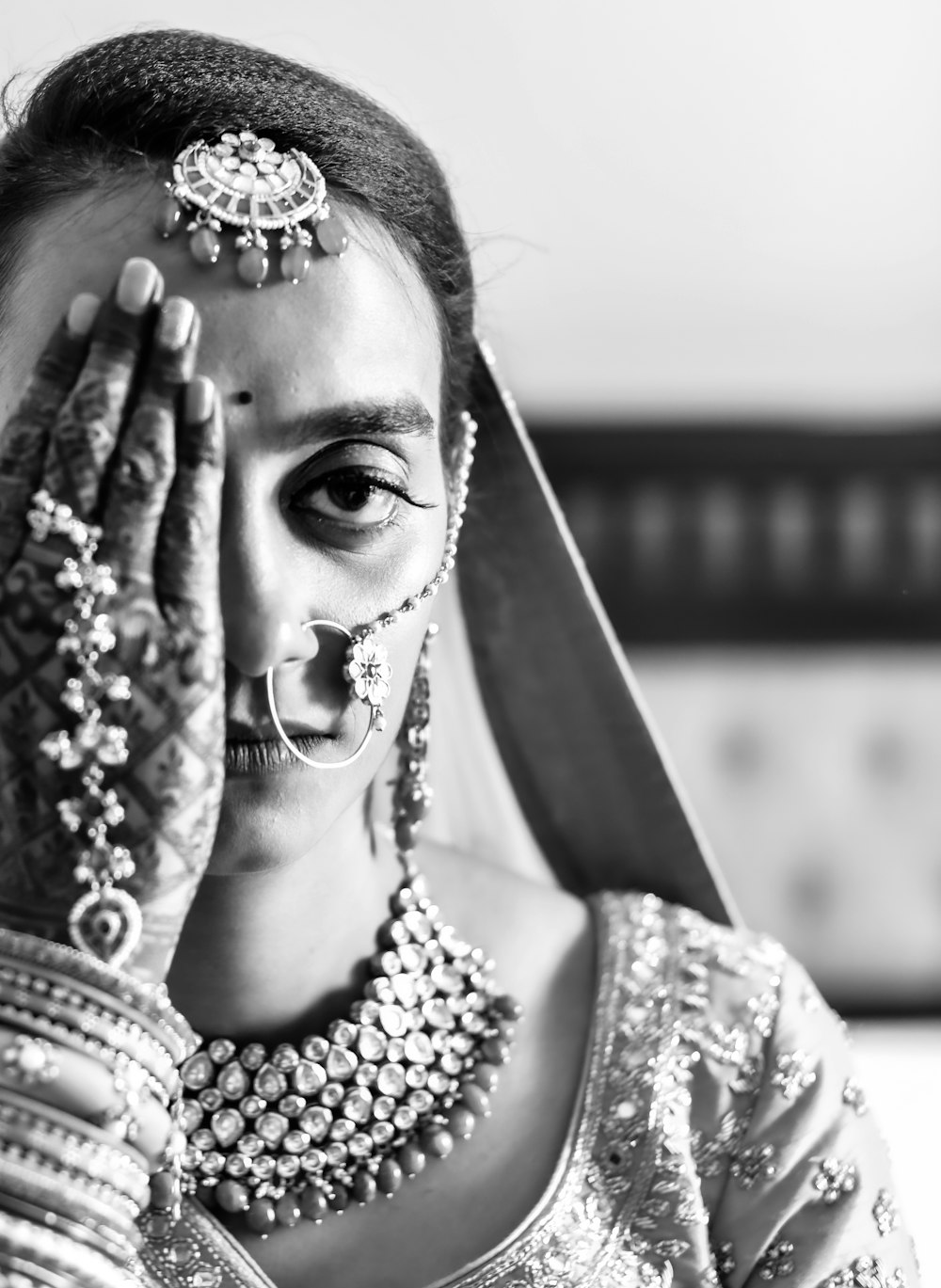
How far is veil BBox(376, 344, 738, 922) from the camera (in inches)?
48.4

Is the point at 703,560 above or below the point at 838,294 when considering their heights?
below

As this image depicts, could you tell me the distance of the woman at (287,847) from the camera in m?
0.67

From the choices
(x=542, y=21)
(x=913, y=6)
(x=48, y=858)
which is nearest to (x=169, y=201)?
(x=48, y=858)

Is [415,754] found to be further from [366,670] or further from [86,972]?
[86,972]

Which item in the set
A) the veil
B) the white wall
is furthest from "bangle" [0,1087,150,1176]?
the white wall

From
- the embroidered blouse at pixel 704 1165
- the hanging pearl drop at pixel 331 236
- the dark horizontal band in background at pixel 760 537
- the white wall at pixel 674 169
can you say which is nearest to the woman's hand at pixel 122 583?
the hanging pearl drop at pixel 331 236

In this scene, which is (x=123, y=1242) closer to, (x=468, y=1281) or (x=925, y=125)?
(x=468, y=1281)

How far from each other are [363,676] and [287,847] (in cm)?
12

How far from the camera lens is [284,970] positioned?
1005 millimetres

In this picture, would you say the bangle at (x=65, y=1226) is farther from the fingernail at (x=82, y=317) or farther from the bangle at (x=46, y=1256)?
the fingernail at (x=82, y=317)

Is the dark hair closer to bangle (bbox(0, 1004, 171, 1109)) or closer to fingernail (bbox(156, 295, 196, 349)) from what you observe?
fingernail (bbox(156, 295, 196, 349))

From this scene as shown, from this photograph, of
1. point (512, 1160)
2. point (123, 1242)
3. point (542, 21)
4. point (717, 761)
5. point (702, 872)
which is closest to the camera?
point (123, 1242)

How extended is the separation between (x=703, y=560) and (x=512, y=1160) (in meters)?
1.74

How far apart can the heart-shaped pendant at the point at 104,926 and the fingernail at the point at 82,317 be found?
0.93ft
